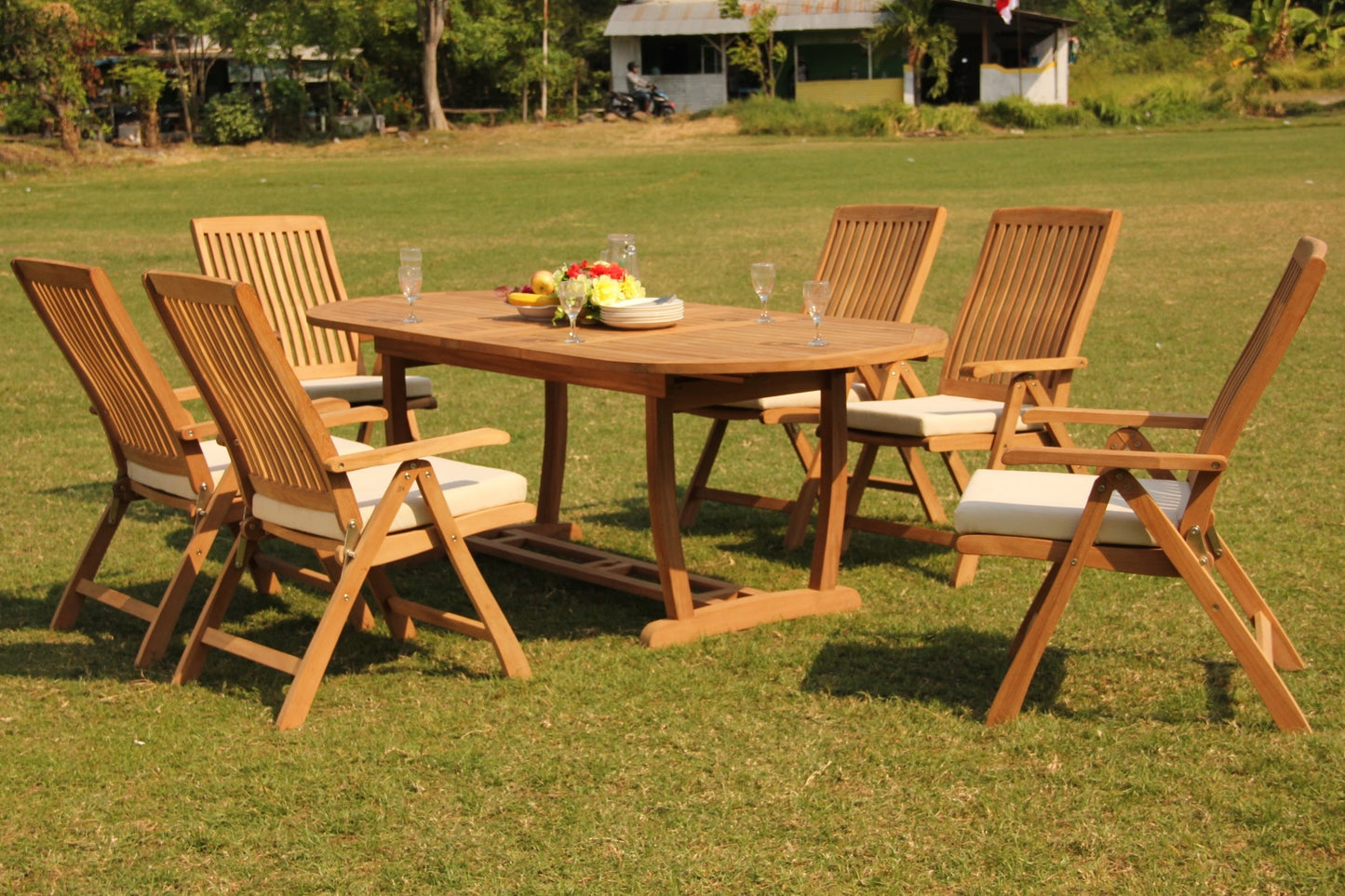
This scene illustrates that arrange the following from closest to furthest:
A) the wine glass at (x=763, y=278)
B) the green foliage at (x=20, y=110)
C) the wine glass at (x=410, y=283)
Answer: the wine glass at (x=763, y=278) → the wine glass at (x=410, y=283) → the green foliage at (x=20, y=110)

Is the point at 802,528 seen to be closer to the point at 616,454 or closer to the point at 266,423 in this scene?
the point at 616,454

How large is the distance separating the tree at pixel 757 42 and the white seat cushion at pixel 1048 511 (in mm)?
41682

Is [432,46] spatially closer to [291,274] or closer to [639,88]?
[639,88]

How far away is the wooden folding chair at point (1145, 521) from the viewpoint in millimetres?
3736

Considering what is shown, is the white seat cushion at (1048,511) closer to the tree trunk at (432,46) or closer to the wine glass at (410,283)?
the wine glass at (410,283)

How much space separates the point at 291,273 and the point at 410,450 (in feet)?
10.2

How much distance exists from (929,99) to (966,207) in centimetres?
2818

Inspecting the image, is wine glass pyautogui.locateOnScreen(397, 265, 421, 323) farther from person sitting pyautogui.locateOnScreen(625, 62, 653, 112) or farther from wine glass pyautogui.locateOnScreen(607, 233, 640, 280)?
person sitting pyautogui.locateOnScreen(625, 62, 653, 112)

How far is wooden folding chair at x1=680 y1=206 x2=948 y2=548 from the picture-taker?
5.84 m

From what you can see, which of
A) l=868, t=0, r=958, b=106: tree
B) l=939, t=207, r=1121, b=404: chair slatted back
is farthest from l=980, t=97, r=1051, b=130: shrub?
l=939, t=207, r=1121, b=404: chair slatted back

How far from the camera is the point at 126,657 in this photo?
4758 millimetres

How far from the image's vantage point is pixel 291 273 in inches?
272

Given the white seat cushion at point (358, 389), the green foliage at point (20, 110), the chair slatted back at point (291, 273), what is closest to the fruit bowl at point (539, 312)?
the white seat cushion at point (358, 389)

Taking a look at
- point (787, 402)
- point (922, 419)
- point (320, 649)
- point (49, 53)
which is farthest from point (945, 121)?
point (320, 649)
